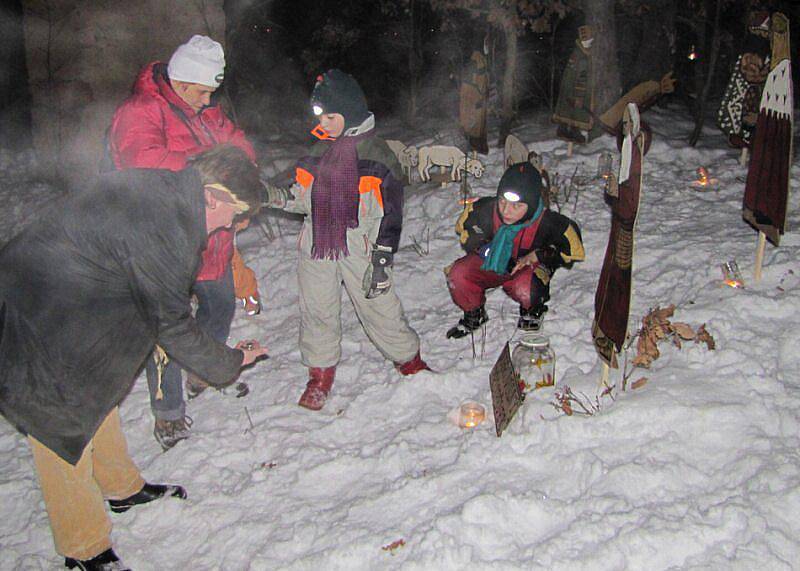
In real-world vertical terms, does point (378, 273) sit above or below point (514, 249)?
above

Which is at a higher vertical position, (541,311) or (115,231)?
(115,231)

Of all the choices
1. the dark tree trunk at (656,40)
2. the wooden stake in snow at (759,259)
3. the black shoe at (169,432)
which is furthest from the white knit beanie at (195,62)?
the dark tree trunk at (656,40)

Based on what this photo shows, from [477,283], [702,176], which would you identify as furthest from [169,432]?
[702,176]

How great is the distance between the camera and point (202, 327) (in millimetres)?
3643

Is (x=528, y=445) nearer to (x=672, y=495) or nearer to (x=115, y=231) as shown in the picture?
(x=672, y=495)

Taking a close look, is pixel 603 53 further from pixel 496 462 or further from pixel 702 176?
pixel 496 462

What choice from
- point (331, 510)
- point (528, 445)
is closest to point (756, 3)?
point (528, 445)

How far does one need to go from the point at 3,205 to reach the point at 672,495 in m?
8.85

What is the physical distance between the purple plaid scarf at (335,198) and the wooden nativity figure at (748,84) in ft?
14.6

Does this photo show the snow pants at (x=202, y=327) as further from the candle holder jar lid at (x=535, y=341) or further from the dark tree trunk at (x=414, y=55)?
the dark tree trunk at (x=414, y=55)

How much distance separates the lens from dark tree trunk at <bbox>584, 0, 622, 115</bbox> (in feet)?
25.1

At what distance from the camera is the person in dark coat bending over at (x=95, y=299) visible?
7.79ft

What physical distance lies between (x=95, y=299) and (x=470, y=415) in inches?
79.9

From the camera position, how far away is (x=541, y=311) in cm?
438
